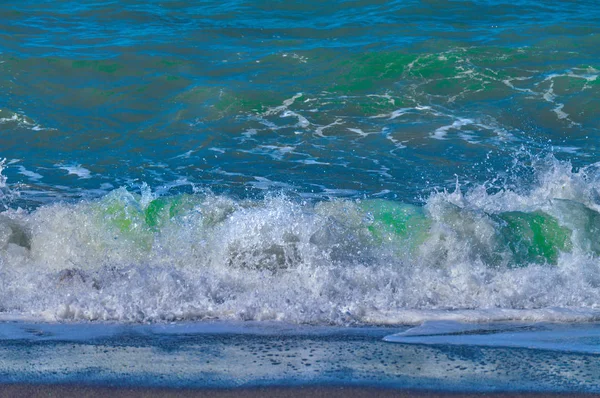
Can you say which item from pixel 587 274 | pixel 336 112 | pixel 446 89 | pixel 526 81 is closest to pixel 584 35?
pixel 526 81

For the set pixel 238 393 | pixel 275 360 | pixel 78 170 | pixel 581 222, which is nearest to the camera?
pixel 238 393

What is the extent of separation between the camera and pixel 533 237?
21.7 ft

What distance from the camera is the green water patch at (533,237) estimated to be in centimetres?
644

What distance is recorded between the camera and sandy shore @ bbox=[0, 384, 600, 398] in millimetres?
3746

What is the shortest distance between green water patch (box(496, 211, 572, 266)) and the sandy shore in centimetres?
275

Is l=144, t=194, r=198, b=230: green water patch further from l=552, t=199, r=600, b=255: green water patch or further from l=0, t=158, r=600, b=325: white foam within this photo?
l=552, t=199, r=600, b=255: green water patch

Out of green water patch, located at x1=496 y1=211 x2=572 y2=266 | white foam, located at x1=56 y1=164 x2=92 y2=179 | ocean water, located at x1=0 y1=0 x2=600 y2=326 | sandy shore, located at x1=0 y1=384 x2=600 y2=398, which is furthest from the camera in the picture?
→ white foam, located at x1=56 y1=164 x2=92 y2=179

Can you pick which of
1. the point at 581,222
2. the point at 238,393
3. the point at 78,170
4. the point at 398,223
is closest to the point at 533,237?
the point at 581,222

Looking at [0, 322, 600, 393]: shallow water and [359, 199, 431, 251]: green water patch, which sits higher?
[359, 199, 431, 251]: green water patch

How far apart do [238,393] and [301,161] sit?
5.01 meters

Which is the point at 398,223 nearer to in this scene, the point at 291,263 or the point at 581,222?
the point at 291,263

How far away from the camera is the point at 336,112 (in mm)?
9930

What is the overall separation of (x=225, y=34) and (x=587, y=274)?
26.9 feet

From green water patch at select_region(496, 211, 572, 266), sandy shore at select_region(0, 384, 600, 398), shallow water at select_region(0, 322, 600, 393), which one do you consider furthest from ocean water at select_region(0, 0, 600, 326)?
sandy shore at select_region(0, 384, 600, 398)
